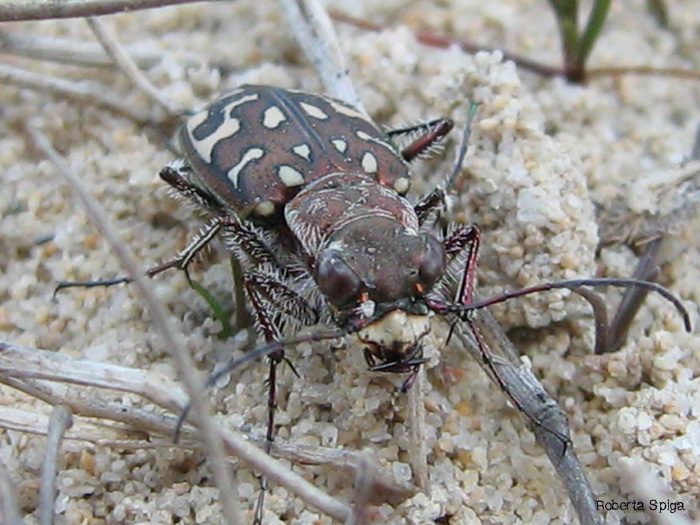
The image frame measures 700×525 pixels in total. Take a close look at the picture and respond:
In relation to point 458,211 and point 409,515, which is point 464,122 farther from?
point 409,515

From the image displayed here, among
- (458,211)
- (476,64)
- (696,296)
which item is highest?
(476,64)

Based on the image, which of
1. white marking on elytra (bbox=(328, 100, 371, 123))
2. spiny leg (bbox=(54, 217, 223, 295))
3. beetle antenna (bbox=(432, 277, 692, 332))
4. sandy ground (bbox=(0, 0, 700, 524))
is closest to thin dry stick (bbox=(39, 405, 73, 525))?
sandy ground (bbox=(0, 0, 700, 524))

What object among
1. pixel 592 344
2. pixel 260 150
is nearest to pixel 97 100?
pixel 260 150

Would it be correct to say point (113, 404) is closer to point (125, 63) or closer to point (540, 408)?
point (540, 408)

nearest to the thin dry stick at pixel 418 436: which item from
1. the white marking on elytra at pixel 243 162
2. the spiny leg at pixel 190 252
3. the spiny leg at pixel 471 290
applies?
the spiny leg at pixel 471 290

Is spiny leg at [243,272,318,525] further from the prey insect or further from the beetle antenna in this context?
the beetle antenna

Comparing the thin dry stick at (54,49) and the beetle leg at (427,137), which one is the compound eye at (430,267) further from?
the thin dry stick at (54,49)
